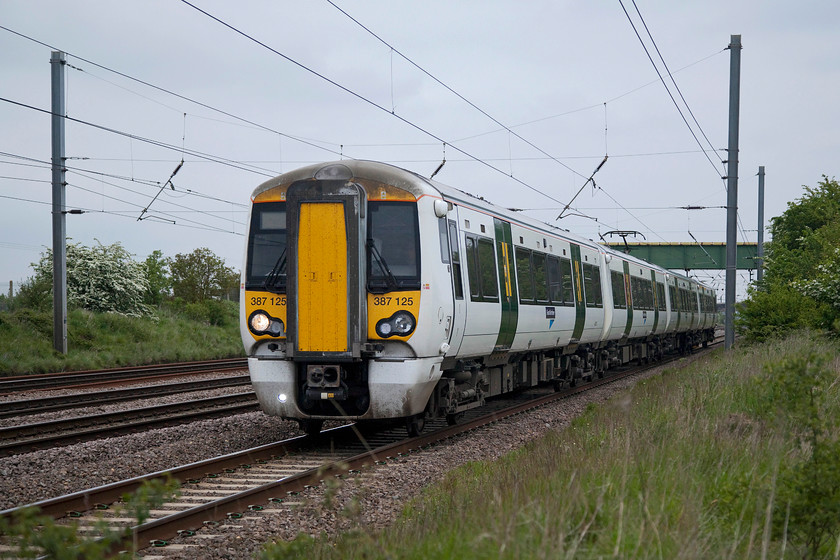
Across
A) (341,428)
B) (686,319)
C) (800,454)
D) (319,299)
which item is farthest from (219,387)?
(686,319)

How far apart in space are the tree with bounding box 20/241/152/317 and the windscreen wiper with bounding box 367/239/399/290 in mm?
25873

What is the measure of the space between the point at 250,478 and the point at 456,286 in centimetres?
349

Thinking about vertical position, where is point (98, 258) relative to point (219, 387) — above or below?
above

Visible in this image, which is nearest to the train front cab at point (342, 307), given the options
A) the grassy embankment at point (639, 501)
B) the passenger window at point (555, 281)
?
the grassy embankment at point (639, 501)

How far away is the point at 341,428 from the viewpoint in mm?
12039

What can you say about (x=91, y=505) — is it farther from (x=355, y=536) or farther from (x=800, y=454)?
(x=800, y=454)

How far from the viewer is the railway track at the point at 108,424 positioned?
1055 centimetres

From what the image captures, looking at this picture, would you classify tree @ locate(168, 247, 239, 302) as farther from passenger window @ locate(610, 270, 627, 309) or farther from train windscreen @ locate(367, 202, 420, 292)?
train windscreen @ locate(367, 202, 420, 292)

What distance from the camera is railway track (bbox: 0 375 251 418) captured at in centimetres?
1414

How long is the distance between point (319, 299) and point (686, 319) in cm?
2865

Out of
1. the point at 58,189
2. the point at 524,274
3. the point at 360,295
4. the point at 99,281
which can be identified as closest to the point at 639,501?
the point at 360,295

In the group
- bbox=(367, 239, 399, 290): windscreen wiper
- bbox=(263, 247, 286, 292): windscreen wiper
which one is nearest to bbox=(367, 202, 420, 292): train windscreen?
bbox=(367, 239, 399, 290): windscreen wiper

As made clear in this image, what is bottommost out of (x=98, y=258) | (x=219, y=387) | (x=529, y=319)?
(x=219, y=387)

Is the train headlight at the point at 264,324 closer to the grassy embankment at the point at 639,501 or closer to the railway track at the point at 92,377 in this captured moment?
the grassy embankment at the point at 639,501
